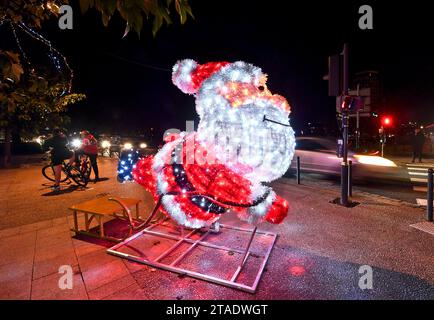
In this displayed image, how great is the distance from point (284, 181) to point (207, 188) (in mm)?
7138

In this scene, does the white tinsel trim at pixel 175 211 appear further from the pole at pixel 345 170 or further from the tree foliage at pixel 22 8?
the pole at pixel 345 170

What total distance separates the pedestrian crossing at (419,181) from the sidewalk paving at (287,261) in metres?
1.18

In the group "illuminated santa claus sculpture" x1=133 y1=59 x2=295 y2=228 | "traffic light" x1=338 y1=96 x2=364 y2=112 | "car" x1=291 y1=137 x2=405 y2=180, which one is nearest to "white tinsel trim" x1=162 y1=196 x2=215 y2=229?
"illuminated santa claus sculpture" x1=133 y1=59 x2=295 y2=228

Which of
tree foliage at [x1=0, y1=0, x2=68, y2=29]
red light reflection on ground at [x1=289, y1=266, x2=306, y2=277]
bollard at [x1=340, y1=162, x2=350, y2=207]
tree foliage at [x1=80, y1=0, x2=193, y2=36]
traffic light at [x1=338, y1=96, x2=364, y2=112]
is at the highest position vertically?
tree foliage at [x1=0, y1=0, x2=68, y2=29]

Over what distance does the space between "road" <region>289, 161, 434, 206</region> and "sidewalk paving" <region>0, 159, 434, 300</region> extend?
1.40 m

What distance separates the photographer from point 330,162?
10.9 metres

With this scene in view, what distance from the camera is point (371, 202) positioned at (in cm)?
717

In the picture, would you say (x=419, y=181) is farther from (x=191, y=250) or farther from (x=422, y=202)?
(x=191, y=250)

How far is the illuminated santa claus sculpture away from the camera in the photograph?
10.5 ft

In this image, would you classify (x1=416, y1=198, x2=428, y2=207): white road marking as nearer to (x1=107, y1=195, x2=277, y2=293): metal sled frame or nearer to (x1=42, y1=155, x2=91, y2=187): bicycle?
(x1=107, y1=195, x2=277, y2=293): metal sled frame

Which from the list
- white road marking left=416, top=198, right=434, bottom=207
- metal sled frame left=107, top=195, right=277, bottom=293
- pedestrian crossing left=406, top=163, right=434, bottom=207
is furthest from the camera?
pedestrian crossing left=406, top=163, right=434, bottom=207
